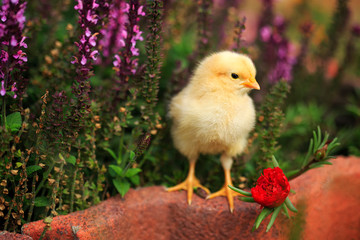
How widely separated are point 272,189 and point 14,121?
4.53 feet

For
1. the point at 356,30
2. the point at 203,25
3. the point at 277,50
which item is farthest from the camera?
the point at 356,30

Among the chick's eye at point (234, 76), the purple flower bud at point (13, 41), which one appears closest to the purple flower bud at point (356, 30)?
the chick's eye at point (234, 76)

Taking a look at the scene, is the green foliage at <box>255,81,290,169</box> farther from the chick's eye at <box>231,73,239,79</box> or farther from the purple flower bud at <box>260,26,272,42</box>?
the purple flower bud at <box>260,26,272,42</box>

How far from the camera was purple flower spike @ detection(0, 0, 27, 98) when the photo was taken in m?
1.68

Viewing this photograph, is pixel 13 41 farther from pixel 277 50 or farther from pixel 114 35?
pixel 277 50

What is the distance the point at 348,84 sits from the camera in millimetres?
4102

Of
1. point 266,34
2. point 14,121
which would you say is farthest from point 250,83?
point 14,121

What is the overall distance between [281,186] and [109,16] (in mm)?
1350

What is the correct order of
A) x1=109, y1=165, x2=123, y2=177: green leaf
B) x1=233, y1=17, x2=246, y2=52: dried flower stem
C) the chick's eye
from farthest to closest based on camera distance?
x1=233, y1=17, x2=246, y2=52: dried flower stem, the chick's eye, x1=109, y1=165, x2=123, y2=177: green leaf

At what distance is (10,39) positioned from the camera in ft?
5.65

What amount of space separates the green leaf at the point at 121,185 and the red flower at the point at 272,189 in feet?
2.52

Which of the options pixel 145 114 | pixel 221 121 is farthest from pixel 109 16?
pixel 221 121

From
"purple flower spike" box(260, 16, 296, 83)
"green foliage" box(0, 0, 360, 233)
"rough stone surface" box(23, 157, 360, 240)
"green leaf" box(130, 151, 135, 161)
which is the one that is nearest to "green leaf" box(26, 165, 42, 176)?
"green foliage" box(0, 0, 360, 233)

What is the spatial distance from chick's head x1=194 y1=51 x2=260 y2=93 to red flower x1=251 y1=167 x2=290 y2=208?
23.6 inches
